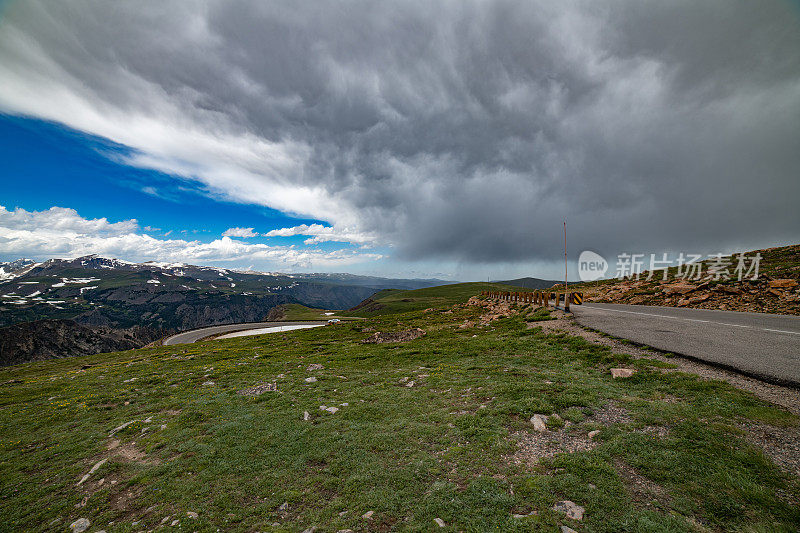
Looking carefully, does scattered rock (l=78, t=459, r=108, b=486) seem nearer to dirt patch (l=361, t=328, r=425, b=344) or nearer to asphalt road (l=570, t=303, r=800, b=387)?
dirt patch (l=361, t=328, r=425, b=344)

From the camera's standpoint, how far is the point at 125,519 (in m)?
6.65

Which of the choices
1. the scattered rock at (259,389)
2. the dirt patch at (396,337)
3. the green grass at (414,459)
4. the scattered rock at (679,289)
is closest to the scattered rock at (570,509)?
the green grass at (414,459)

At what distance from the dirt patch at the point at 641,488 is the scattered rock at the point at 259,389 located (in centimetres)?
1385

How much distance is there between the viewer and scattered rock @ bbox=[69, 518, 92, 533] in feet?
21.2

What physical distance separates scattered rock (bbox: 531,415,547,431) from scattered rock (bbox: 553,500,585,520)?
2683 millimetres

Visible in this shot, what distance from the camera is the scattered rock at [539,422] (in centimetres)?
806

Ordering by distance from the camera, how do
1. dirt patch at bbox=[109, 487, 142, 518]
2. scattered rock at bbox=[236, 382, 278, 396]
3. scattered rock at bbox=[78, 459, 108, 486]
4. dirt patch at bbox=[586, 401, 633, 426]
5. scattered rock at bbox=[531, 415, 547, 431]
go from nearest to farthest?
dirt patch at bbox=[109, 487, 142, 518] < dirt patch at bbox=[586, 401, 633, 426] < scattered rock at bbox=[531, 415, 547, 431] < scattered rock at bbox=[78, 459, 108, 486] < scattered rock at bbox=[236, 382, 278, 396]

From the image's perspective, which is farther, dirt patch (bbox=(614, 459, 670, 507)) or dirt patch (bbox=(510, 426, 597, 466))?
dirt patch (bbox=(510, 426, 597, 466))

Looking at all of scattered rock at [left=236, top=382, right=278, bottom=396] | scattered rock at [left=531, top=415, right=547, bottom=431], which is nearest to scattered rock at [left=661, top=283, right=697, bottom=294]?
scattered rock at [left=531, top=415, right=547, bottom=431]

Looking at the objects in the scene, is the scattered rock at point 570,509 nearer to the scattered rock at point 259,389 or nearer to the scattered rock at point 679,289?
the scattered rock at point 259,389

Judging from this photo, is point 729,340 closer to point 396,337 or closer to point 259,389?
point 396,337

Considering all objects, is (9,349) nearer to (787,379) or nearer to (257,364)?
(257,364)

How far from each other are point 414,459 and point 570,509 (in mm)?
3578

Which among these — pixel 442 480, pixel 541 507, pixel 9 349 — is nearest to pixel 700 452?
pixel 541 507
